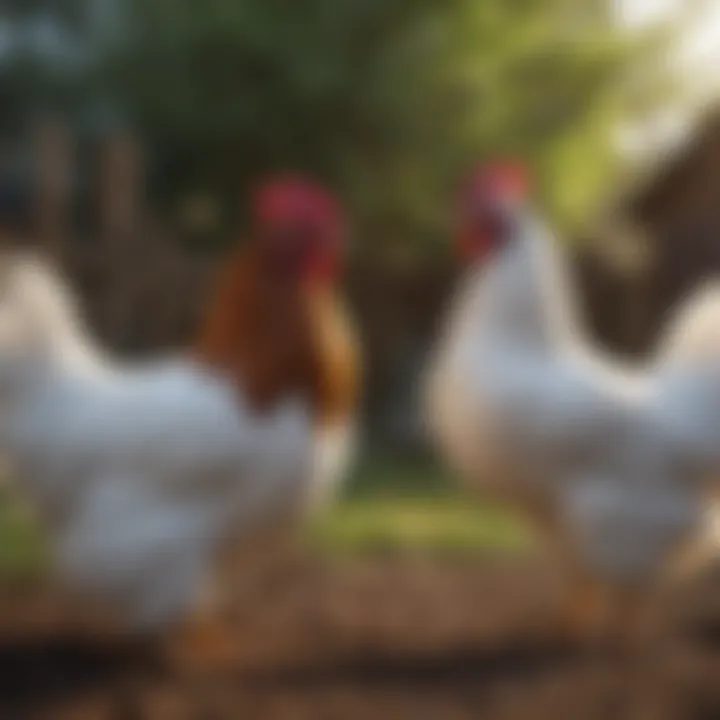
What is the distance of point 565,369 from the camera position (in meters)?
1.48

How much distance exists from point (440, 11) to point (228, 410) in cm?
330

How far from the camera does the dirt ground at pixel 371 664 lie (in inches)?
48.8

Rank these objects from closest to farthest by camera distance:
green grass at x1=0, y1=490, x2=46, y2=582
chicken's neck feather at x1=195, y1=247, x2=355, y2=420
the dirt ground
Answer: the dirt ground
chicken's neck feather at x1=195, y1=247, x2=355, y2=420
green grass at x1=0, y1=490, x2=46, y2=582

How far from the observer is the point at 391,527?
7.27 ft

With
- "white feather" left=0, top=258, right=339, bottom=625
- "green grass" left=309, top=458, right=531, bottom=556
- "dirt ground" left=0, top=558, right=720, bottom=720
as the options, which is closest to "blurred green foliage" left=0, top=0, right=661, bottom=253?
"green grass" left=309, top=458, right=531, bottom=556

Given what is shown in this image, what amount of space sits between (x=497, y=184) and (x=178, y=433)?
57 cm

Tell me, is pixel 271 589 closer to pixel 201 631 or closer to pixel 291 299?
pixel 201 631

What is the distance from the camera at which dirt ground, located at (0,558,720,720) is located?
4.06 ft

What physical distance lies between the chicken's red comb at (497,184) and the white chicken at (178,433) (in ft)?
0.87

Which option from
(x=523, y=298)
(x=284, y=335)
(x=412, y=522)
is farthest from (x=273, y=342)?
(x=412, y=522)

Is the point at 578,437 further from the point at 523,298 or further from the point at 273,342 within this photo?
the point at 273,342

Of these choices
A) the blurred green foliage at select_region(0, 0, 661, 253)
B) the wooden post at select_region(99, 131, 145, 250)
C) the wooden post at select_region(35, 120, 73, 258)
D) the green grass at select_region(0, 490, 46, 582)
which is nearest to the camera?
the green grass at select_region(0, 490, 46, 582)

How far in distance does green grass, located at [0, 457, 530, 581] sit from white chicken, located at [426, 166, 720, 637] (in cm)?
56

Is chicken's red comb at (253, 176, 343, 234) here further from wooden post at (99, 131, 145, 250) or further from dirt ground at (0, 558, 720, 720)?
wooden post at (99, 131, 145, 250)
